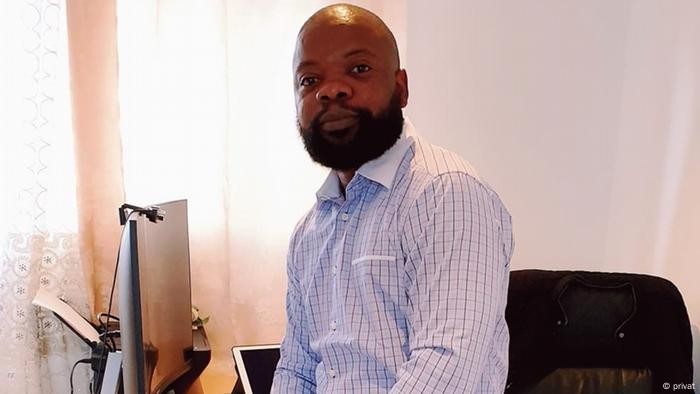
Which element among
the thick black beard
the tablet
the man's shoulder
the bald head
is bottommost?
the tablet

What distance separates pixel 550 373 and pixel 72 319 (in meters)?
1.20

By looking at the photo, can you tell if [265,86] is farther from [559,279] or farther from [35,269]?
[559,279]

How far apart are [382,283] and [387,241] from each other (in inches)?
2.6

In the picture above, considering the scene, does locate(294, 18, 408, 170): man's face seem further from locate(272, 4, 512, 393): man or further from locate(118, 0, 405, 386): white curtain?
locate(118, 0, 405, 386): white curtain

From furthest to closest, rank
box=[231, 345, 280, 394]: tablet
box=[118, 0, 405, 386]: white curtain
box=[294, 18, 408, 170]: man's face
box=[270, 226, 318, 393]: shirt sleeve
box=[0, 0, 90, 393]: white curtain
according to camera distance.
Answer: box=[118, 0, 405, 386]: white curtain → box=[0, 0, 90, 393]: white curtain → box=[231, 345, 280, 394]: tablet → box=[270, 226, 318, 393]: shirt sleeve → box=[294, 18, 408, 170]: man's face

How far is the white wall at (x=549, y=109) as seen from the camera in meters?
1.74

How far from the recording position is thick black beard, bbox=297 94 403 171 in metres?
0.94

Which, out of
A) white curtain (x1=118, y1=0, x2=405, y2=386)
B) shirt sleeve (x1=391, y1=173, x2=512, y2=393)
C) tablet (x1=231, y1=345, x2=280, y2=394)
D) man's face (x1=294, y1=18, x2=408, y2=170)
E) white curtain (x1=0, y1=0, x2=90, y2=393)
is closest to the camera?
shirt sleeve (x1=391, y1=173, x2=512, y2=393)

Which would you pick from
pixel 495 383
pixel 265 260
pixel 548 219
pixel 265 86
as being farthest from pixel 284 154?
pixel 495 383

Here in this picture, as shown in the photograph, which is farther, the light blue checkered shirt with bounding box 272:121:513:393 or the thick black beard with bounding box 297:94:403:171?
the thick black beard with bounding box 297:94:403:171

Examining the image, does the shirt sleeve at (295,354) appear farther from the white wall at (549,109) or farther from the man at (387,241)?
the white wall at (549,109)

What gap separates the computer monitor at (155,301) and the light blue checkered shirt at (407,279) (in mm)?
320

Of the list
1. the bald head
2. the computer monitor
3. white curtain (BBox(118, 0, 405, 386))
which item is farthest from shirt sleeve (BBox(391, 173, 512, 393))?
white curtain (BBox(118, 0, 405, 386))

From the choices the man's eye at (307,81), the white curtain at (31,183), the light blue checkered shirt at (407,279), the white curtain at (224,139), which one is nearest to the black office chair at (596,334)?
the light blue checkered shirt at (407,279)
